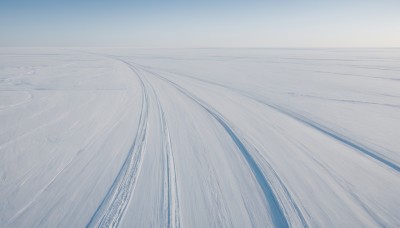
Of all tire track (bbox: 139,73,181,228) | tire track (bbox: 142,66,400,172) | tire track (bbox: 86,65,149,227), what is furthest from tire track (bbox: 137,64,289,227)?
tire track (bbox: 142,66,400,172)

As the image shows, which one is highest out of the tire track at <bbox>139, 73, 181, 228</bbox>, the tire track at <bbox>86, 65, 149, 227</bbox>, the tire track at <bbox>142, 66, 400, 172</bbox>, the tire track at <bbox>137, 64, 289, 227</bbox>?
the tire track at <bbox>142, 66, 400, 172</bbox>

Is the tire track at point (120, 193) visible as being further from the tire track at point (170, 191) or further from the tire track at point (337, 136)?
the tire track at point (337, 136)

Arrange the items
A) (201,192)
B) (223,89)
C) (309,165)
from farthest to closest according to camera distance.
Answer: (223,89) < (309,165) < (201,192)

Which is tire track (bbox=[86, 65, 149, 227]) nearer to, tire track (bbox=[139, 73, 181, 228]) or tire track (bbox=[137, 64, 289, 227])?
tire track (bbox=[139, 73, 181, 228])

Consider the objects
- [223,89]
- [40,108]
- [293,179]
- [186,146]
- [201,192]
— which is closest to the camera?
[201,192]

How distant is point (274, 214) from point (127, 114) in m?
5.98

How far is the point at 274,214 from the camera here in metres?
3.51

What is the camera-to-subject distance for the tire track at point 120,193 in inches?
135

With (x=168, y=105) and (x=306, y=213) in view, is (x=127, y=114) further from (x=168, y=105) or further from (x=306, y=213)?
(x=306, y=213)

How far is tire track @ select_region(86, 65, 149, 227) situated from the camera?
3428 mm

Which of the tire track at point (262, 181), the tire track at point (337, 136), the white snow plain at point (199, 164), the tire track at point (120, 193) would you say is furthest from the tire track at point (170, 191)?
the tire track at point (337, 136)

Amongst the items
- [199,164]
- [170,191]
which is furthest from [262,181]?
[170,191]

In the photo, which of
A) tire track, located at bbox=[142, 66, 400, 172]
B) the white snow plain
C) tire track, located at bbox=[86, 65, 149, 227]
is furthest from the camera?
tire track, located at bbox=[142, 66, 400, 172]

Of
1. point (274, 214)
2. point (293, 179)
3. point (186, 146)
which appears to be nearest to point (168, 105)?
point (186, 146)
